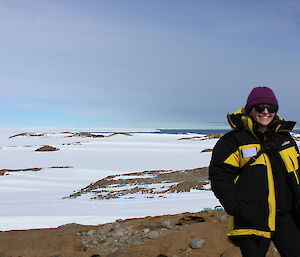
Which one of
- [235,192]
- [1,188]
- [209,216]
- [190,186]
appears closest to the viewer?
[235,192]

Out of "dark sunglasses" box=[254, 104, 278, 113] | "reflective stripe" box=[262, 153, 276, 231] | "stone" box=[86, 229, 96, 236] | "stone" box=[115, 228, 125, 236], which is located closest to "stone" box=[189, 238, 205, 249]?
"stone" box=[115, 228, 125, 236]

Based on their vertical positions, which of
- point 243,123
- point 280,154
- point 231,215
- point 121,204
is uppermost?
point 243,123

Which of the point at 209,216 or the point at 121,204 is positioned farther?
the point at 121,204

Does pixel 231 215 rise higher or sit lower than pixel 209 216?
higher

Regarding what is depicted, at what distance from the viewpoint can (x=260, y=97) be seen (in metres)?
3.09

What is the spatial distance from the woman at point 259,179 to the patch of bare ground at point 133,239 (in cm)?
205

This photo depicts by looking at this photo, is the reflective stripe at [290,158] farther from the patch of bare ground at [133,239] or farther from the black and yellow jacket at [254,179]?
Result: the patch of bare ground at [133,239]

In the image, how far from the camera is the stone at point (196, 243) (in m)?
5.54

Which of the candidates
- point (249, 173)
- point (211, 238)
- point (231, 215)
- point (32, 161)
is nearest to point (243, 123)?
point (249, 173)

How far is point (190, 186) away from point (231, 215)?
1182 centimetres

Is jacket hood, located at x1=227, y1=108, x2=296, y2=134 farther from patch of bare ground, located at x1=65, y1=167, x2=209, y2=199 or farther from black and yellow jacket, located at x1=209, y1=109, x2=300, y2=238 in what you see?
patch of bare ground, located at x1=65, y1=167, x2=209, y2=199

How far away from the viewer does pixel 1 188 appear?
1650 cm

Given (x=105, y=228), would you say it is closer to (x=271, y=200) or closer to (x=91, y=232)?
(x=91, y=232)

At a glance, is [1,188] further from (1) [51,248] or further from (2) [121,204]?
(1) [51,248]
